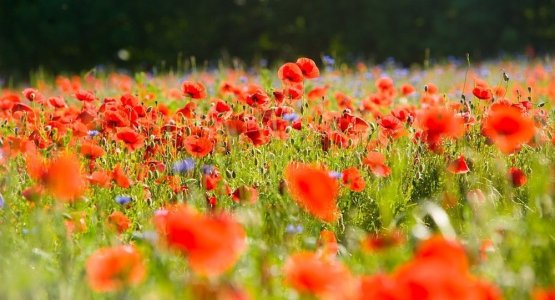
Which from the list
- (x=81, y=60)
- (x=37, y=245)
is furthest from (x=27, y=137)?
(x=81, y=60)

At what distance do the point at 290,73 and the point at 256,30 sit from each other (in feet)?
30.8

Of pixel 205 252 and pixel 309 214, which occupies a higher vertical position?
pixel 205 252

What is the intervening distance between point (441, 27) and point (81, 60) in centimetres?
524

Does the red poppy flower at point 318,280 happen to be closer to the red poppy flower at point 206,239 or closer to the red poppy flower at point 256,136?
the red poppy flower at point 206,239

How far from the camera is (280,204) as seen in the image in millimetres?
2885

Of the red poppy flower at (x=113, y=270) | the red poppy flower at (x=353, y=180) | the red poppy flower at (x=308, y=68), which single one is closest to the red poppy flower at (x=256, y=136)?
the red poppy flower at (x=308, y=68)

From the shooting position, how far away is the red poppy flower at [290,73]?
10.2ft

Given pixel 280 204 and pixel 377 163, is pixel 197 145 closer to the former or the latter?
pixel 280 204

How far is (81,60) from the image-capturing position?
1176cm

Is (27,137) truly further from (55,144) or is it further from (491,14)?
(491,14)

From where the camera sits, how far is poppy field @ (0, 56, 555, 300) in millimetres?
1488

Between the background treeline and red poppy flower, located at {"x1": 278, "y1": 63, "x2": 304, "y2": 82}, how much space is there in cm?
805

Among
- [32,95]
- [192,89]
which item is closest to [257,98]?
[192,89]

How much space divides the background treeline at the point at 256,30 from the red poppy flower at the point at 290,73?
8045 mm
